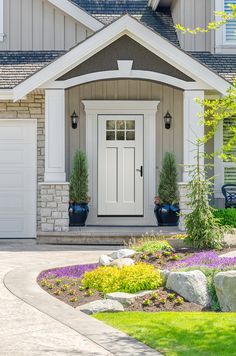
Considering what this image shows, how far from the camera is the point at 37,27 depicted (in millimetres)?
16797

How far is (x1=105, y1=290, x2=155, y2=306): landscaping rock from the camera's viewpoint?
8.79 meters

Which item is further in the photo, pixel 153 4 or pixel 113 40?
pixel 153 4

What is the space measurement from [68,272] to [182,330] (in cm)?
362

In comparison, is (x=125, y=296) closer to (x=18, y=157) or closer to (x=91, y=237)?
(x=91, y=237)

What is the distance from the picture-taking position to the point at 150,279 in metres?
9.39

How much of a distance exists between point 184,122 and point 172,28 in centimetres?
411

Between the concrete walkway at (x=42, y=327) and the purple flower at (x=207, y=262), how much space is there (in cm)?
200

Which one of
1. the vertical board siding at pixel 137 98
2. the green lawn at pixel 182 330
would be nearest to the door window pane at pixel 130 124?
the vertical board siding at pixel 137 98

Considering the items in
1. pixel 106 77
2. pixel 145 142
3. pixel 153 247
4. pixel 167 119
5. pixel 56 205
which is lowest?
pixel 153 247

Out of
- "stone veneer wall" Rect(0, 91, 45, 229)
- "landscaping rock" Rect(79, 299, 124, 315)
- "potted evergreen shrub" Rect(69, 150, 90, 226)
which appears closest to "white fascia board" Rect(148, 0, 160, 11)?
"stone veneer wall" Rect(0, 91, 45, 229)

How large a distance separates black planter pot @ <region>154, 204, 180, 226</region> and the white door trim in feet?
1.90

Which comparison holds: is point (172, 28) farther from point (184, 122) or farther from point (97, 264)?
point (97, 264)

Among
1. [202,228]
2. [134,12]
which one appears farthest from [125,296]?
[134,12]

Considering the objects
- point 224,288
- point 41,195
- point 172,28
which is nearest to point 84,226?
point 41,195
